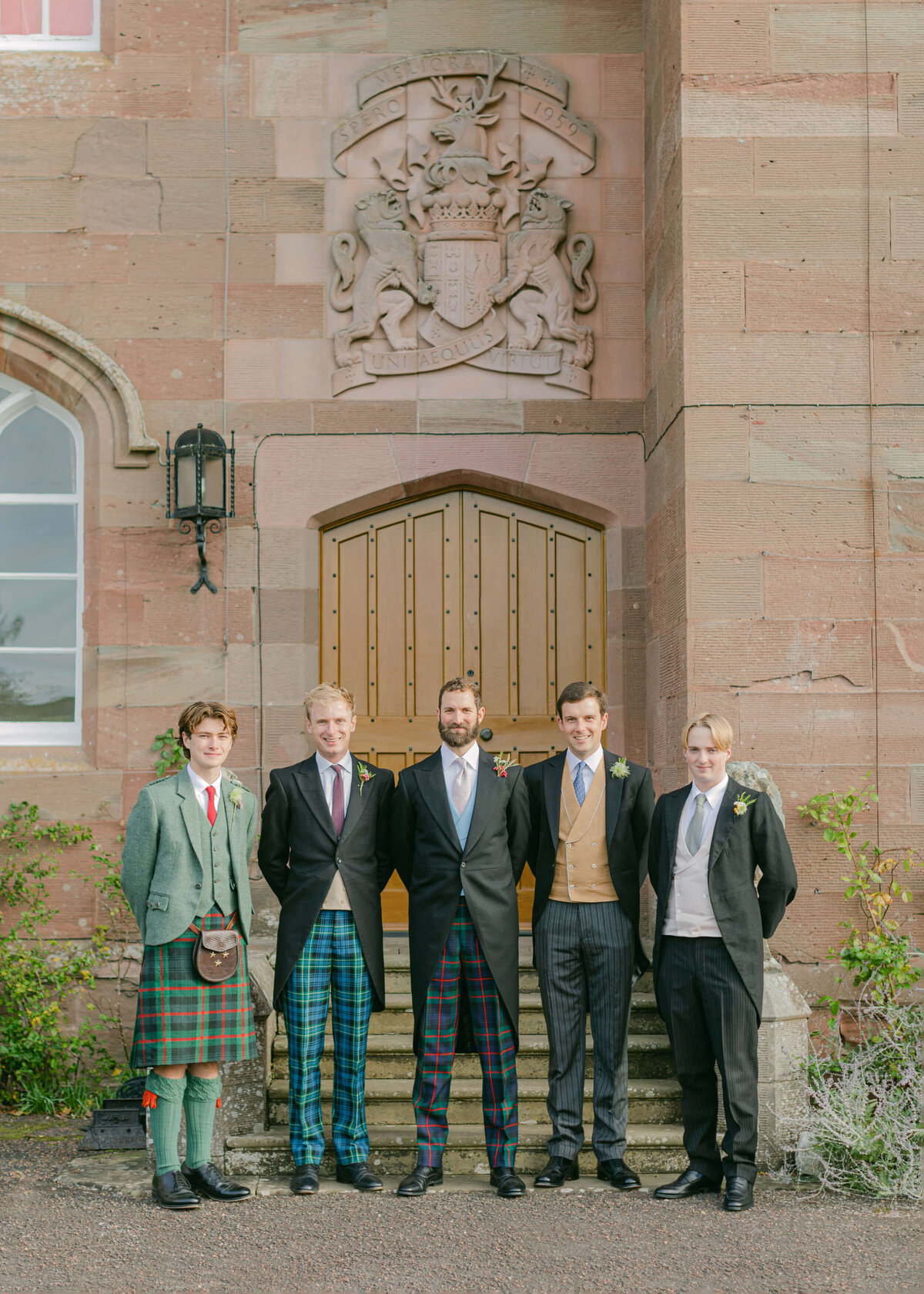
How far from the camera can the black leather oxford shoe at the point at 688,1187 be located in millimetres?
4250

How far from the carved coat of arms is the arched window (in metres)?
1.60

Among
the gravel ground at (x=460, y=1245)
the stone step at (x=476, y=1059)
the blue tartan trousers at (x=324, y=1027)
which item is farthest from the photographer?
the stone step at (x=476, y=1059)

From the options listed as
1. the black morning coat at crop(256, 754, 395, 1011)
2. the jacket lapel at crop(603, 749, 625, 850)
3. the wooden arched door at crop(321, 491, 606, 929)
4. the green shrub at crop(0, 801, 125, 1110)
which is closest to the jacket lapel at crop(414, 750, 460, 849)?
the black morning coat at crop(256, 754, 395, 1011)

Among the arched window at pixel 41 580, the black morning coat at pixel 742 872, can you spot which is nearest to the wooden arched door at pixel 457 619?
the arched window at pixel 41 580

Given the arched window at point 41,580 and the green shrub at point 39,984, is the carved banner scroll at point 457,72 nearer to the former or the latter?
the arched window at point 41,580

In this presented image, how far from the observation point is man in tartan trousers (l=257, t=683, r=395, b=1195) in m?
4.36

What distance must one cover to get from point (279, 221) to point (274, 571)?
1.87 meters

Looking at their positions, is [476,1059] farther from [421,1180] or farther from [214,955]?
[214,955]

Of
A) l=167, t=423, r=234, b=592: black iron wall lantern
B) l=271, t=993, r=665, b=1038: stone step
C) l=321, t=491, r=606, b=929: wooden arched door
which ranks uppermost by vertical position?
l=167, t=423, r=234, b=592: black iron wall lantern

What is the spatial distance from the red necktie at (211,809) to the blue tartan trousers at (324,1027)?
0.51 meters

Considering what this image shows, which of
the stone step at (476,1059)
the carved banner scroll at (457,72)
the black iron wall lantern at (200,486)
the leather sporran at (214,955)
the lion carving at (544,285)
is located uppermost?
the carved banner scroll at (457,72)

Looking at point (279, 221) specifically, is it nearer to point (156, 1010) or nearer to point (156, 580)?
point (156, 580)

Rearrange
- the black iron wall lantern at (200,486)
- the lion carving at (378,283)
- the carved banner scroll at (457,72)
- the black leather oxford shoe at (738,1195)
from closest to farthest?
the black leather oxford shoe at (738,1195) → the black iron wall lantern at (200,486) → the lion carving at (378,283) → the carved banner scroll at (457,72)

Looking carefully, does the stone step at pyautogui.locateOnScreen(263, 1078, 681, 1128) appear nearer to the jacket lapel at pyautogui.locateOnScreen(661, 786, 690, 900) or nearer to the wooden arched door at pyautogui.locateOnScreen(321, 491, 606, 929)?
the jacket lapel at pyautogui.locateOnScreen(661, 786, 690, 900)
